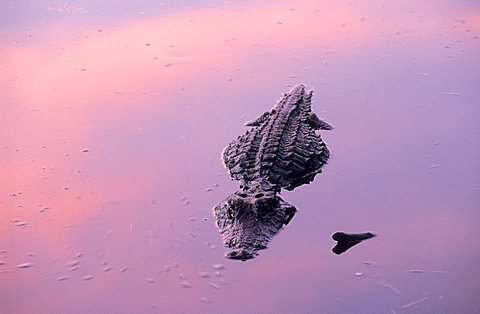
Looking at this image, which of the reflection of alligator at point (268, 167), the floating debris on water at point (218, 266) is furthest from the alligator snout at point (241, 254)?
the floating debris on water at point (218, 266)

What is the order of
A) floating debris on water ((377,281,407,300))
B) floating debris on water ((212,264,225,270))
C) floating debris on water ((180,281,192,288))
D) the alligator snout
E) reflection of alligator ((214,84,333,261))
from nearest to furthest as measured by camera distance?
floating debris on water ((377,281,407,300))
floating debris on water ((180,281,192,288))
floating debris on water ((212,264,225,270))
the alligator snout
reflection of alligator ((214,84,333,261))

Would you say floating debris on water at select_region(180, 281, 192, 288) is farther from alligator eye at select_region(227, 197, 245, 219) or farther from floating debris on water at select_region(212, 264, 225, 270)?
alligator eye at select_region(227, 197, 245, 219)

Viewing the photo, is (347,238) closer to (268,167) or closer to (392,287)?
(392,287)

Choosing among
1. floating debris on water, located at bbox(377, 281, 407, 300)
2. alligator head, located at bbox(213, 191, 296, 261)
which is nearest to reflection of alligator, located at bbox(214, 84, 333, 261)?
alligator head, located at bbox(213, 191, 296, 261)

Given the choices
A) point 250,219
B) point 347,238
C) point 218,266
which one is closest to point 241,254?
point 218,266

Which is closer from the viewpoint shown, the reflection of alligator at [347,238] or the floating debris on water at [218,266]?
the floating debris on water at [218,266]

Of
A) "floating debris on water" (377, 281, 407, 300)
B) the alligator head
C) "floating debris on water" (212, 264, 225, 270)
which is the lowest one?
"floating debris on water" (377, 281, 407, 300)

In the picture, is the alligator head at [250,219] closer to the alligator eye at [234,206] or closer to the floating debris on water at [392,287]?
the alligator eye at [234,206]
